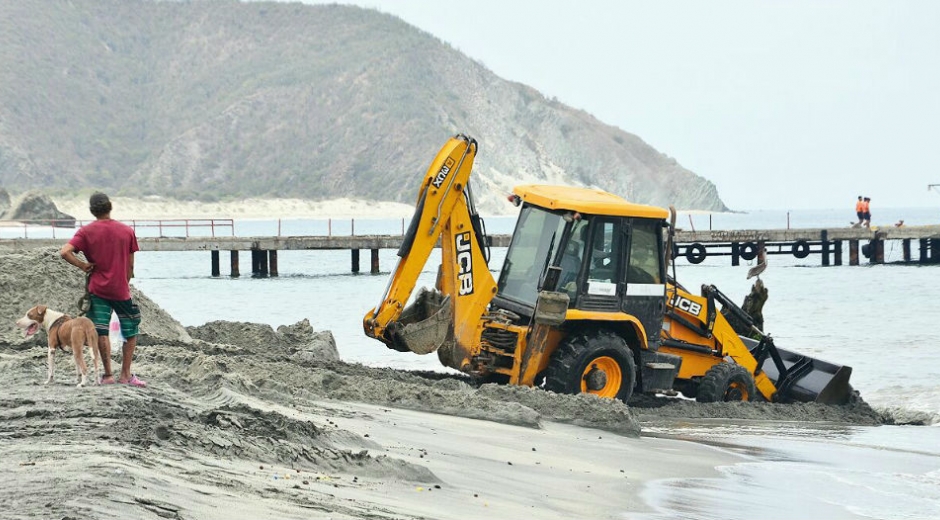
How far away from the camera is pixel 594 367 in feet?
40.3

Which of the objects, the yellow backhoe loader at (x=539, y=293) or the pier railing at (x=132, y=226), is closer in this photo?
the yellow backhoe loader at (x=539, y=293)

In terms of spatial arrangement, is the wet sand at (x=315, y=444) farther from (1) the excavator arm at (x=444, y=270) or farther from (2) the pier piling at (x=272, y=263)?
(2) the pier piling at (x=272, y=263)

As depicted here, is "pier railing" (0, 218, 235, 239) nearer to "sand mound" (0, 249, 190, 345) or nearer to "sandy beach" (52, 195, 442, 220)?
A: "sandy beach" (52, 195, 442, 220)

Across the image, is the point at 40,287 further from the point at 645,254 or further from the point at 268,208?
the point at 268,208

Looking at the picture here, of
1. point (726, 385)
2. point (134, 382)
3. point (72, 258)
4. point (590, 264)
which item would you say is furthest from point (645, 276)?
point (72, 258)

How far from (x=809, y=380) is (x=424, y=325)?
4816 mm

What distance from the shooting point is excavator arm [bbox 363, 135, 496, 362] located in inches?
478

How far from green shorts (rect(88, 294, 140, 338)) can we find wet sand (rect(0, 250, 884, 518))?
0.39 meters

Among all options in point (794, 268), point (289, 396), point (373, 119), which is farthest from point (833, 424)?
point (373, 119)

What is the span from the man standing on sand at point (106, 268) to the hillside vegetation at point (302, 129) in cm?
12037

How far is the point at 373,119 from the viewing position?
160 m

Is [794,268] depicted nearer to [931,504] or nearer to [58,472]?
[931,504]

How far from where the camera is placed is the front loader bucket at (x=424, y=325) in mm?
12008

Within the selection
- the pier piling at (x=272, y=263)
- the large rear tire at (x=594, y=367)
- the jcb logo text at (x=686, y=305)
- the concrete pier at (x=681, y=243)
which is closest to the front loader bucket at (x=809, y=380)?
the jcb logo text at (x=686, y=305)
